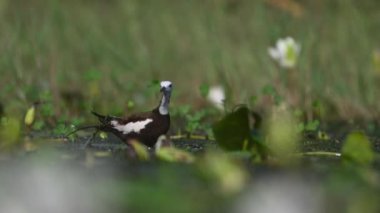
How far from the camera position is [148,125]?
5.34 m

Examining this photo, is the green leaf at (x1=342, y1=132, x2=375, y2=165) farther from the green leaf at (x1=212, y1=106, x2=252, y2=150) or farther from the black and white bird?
the black and white bird

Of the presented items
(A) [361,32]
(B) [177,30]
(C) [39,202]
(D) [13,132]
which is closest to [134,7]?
(B) [177,30]

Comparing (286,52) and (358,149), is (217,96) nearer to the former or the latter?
(286,52)

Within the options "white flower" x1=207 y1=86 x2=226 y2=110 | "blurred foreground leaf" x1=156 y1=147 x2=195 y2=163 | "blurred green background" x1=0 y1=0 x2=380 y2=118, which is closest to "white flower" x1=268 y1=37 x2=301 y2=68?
"blurred green background" x1=0 y1=0 x2=380 y2=118

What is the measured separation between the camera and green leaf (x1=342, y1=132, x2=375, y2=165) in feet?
15.2

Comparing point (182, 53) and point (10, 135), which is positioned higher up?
point (182, 53)

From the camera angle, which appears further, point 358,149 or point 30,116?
point 30,116

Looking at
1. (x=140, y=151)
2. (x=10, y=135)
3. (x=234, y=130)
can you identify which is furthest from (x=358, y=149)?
(x=10, y=135)

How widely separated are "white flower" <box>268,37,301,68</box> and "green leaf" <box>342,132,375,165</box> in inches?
122

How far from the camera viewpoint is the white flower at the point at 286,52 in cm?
777

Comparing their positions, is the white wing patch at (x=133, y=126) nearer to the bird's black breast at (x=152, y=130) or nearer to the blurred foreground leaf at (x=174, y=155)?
the bird's black breast at (x=152, y=130)

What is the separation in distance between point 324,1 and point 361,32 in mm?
910

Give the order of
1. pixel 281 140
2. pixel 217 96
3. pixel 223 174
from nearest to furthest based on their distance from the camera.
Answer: pixel 223 174, pixel 281 140, pixel 217 96

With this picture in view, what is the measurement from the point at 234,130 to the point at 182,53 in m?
3.68
